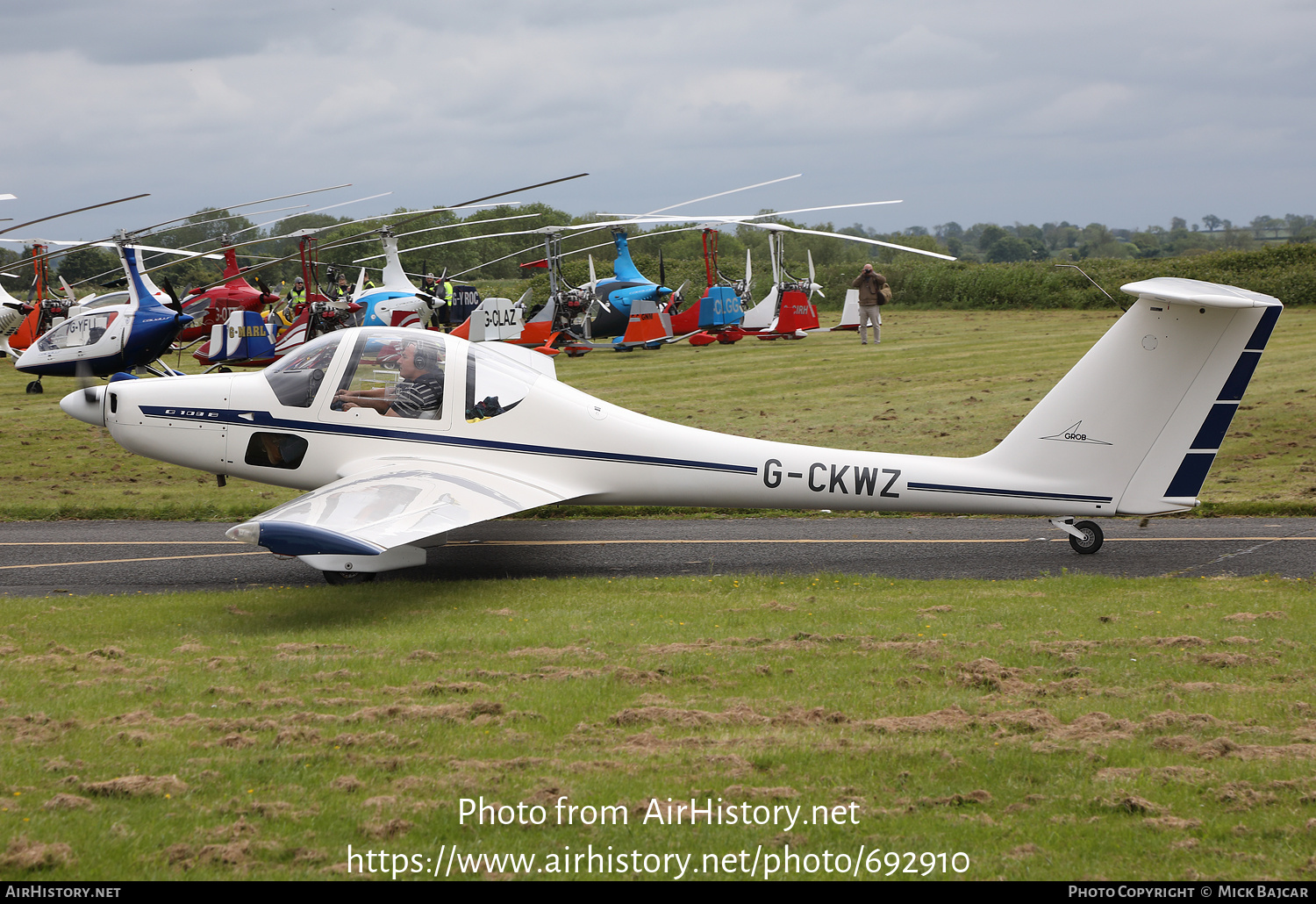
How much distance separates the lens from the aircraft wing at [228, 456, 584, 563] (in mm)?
8258

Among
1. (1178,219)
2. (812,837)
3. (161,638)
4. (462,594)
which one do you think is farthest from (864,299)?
(1178,219)

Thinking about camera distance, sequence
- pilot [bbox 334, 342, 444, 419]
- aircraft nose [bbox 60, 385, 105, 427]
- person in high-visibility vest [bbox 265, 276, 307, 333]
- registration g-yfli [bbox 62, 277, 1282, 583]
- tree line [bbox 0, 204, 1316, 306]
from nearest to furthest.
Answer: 1. registration g-yfli [bbox 62, 277, 1282, 583]
2. pilot [bbox 334, 342, 444, 419]
3. aircraft nose [bbox 60, 385, 105, 427]
4. person in high-visibility vest [bbox 265, 276, 307, 333]
5. tree line [bbox 0, 204, 1316, 306]

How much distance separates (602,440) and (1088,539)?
4994mm

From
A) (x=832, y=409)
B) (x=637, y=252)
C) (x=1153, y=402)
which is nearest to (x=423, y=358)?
(x=1153, y=402)

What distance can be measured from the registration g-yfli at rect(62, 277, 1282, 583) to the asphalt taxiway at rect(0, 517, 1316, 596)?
621 millimetres

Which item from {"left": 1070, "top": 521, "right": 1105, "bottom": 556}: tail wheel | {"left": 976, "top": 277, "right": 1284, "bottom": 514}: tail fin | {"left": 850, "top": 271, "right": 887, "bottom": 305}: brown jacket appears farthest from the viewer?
{"left": 850, "top": 271, "right": 887, "bottom": 305}: brown jacket

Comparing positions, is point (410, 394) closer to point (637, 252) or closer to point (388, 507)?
point (388, 507)

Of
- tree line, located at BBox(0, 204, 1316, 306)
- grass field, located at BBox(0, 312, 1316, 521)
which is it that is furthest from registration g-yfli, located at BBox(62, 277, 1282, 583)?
tree line, located at BBox(0, 204, 1316, 306)

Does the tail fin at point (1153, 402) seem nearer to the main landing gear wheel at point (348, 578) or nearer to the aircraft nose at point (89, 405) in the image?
the main landing gear wheel at point (348, 578)

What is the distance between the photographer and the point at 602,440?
1070 cm

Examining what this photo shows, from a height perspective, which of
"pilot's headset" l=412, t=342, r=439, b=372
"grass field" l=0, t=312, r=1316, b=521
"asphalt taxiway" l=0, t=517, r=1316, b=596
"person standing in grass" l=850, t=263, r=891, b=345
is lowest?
"asphalt taxiway" l=0, t=517, r=1316, b=596

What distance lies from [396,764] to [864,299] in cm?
2691

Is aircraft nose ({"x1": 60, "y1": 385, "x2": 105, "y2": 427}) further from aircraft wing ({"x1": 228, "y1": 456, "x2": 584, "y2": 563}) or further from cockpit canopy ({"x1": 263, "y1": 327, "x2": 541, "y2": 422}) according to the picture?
aircraft wing ({"x1": 228, "y1": 456, "x2": 584, "y2": 563})

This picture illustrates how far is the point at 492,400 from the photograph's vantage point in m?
10.7
